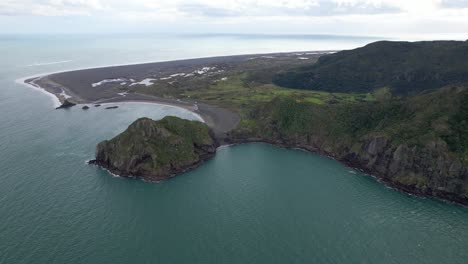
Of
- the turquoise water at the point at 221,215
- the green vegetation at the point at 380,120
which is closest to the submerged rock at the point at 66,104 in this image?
the turquoise water at the point at 221,215

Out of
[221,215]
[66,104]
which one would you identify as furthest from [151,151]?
[66,104]

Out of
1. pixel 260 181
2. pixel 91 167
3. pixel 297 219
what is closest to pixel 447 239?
pixel 297 219

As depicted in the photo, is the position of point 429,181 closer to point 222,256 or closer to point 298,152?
point 298,152

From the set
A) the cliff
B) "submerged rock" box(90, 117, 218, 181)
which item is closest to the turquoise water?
"submerged rock" box(90, 117, 218, 181)

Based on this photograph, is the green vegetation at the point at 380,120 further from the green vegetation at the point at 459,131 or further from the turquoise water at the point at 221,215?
the turquoise water at the point at 221,215

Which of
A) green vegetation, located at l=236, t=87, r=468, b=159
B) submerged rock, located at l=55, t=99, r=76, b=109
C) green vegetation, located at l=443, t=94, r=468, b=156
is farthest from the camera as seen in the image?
submerged rock, located at l=55, t=99, r=76, b=109

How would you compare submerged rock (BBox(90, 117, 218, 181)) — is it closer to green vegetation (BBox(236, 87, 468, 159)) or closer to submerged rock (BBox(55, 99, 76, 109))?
green vegetation (BBox(236, 87, 468, 159))
